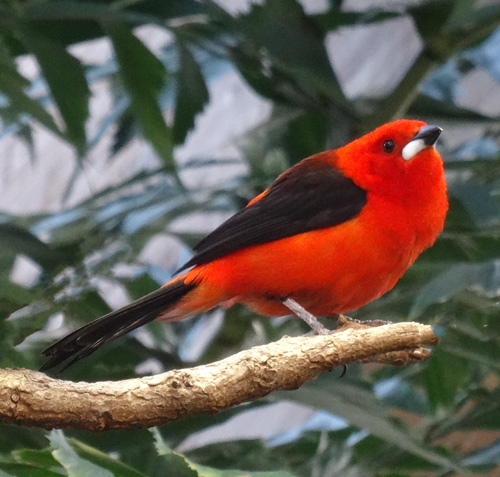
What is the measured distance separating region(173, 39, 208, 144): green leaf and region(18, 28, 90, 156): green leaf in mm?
157

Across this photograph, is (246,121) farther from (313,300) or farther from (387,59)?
(313,300)

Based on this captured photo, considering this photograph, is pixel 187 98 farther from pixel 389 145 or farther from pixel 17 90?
pixel 389 145

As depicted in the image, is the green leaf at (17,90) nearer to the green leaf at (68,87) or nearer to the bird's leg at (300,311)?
the green leaf at (68,87)

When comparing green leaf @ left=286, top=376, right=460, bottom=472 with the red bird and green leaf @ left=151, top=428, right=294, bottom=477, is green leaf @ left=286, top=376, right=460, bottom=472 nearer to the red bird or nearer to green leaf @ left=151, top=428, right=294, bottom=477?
the red bird

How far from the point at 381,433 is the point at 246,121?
5.46ft

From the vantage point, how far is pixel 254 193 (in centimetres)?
129

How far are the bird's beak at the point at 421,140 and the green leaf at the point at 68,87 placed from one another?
1.80 feet

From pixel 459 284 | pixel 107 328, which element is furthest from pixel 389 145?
pixel 107 328

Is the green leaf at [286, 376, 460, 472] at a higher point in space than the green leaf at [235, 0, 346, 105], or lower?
lower

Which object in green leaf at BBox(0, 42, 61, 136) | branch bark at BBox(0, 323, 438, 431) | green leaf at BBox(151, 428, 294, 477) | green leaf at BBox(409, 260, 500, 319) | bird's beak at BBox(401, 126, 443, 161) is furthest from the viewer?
green leaf at BBox(0, 42, 61, 136)

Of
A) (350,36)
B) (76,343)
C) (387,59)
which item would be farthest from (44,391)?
(350,36)

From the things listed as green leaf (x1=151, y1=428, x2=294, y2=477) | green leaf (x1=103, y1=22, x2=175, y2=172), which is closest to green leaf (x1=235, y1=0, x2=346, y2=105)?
green leaf (x1=103, y1=22, x2=175, y2=172)

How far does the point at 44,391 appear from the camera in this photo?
526 millimetres

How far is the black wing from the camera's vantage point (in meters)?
0.77
